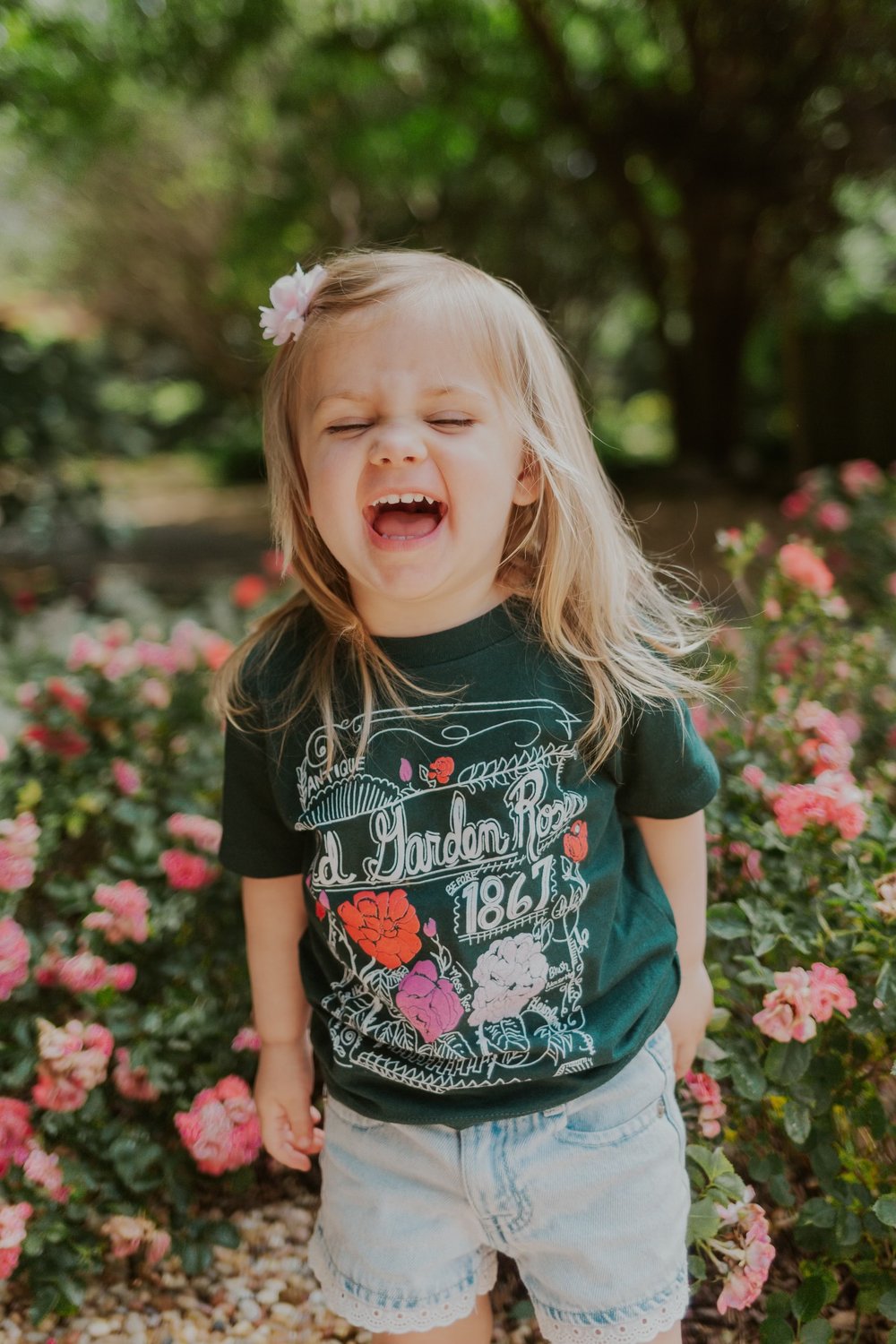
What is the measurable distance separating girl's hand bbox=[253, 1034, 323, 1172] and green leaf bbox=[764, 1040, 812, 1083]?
0.61 meters

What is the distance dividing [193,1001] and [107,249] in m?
14.3

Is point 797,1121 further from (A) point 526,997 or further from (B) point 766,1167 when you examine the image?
(A) point 526,997

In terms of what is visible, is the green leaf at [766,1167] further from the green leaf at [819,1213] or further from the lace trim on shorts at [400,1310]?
the lace trim on shorts at [400,1310]

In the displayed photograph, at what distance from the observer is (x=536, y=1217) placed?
4.28ft

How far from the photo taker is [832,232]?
7.62m

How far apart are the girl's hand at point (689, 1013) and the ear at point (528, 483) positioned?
0.66 meters

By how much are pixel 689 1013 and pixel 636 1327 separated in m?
0.39

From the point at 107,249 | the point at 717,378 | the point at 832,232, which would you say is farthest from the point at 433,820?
the point at 107,249

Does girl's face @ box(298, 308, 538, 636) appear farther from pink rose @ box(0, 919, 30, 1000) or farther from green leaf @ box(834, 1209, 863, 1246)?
green leaf @ box(834, 1209, 863, 1246)

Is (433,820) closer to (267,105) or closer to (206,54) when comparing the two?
(206,54)

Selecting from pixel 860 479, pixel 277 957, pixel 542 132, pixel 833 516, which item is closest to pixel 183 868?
pixel 277 957

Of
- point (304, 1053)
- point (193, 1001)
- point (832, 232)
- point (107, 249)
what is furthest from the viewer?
point (107, 249)

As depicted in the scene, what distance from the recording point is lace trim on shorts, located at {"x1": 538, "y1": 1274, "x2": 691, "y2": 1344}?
51.3 inches

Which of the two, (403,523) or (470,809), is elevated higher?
(403,523)
